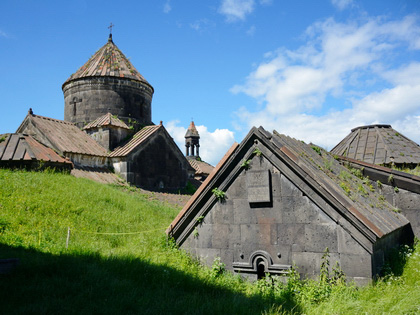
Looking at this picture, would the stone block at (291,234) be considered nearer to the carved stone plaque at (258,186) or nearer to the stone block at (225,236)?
the carved stone plaque at (258,186)

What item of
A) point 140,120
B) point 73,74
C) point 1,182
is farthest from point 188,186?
point 1,182

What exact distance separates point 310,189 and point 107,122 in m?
13.9

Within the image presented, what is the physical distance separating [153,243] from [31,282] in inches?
113

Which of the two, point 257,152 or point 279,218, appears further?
point 257,152

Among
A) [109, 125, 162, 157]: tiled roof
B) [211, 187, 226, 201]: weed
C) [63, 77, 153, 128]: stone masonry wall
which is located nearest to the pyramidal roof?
[63, 77, 153, 128]: stone masonry wall

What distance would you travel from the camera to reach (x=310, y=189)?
209 inches

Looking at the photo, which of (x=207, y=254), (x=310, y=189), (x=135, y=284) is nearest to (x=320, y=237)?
(x=310, y=189)

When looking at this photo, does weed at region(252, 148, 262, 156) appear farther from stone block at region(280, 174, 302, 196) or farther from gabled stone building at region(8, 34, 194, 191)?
gabled stone building at region(8, 34, 194, 191)

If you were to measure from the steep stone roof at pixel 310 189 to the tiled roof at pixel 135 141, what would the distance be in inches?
414

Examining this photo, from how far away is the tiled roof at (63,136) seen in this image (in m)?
14.7

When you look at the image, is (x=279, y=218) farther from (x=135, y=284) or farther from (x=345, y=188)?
(x=135, y=284)

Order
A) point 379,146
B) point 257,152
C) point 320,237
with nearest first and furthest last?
1. point 320,237
2. point 257,152
3. point 379,146

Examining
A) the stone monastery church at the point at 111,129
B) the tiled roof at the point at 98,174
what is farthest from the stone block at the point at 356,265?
the stone monastery church at the point at 111,129

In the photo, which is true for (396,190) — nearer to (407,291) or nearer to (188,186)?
(407,291)
